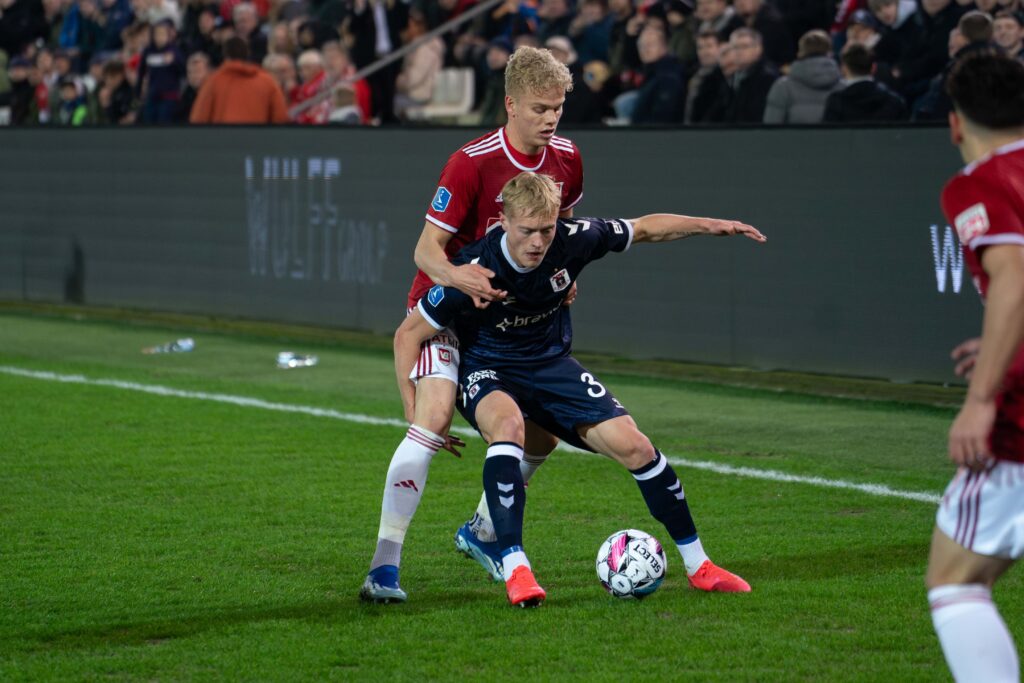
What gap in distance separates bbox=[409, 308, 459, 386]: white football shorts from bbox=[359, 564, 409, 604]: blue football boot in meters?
0.75

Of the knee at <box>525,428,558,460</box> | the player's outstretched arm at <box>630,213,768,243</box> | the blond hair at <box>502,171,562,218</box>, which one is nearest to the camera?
the blond hair at <box>502,171,562,218</box>

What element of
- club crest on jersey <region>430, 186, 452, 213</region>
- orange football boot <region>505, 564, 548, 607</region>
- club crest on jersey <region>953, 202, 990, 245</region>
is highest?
club crest on jersey <region>953, 202, 990, 245</region>

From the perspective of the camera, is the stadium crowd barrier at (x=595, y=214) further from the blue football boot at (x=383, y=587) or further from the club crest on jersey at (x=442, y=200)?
the blue football boot at (x=383, y=587)

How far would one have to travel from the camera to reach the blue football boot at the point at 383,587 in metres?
5.67

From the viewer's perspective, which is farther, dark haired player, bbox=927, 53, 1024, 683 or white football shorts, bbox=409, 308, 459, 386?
white football shorts, bbox=409, 308, 459, 386

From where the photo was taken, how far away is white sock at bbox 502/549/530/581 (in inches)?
→ 220

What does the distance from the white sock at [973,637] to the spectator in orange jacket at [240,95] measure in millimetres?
12527

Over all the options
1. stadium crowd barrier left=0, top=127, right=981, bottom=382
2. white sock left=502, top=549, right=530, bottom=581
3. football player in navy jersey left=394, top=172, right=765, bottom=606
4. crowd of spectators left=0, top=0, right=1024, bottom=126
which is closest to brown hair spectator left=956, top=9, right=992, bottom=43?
crowd of spectators left=0, top=0, right=1024, bottom=126

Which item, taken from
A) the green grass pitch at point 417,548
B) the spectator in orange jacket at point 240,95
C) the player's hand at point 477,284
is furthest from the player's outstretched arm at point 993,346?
the spectator in orange jacket at point 240,95

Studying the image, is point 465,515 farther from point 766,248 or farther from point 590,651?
point 766,248

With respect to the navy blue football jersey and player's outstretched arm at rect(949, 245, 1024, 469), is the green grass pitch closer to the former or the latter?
the navy blue football jersey

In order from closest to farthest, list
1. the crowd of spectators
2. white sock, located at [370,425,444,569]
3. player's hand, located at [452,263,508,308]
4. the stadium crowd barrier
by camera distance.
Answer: player's hand, located at [452,263,508,308] < white sock, located at [370,425,444,569] < the stadium crowd barrier < the crowd of spectators

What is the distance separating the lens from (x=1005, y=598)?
558 centimetres

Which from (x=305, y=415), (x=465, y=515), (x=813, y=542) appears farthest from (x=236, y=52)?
(x=813, y=542)
